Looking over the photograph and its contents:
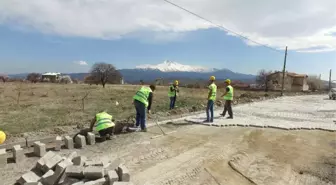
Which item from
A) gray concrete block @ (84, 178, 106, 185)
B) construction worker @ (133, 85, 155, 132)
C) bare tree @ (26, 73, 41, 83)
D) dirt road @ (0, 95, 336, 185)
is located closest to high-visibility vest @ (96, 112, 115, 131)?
dirt road @ (0, 95, 336, 185)

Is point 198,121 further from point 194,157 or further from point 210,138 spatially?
point 194,157

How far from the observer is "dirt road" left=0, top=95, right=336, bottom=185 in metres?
5.31

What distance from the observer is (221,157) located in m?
6.48

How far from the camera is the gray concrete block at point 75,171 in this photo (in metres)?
4.52

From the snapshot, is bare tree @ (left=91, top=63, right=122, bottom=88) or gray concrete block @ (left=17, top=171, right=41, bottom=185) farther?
bare tree @ (left=91, top=63, right=122, bottom=88)

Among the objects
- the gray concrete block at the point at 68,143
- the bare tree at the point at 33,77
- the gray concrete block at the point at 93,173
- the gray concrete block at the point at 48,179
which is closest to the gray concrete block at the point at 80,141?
the gray concrete block at the point at 68,143

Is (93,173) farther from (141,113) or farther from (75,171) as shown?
(141,113)

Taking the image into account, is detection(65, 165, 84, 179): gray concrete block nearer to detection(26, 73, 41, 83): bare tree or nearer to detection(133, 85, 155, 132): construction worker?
detection(133, 85, 155, 132): construction worker

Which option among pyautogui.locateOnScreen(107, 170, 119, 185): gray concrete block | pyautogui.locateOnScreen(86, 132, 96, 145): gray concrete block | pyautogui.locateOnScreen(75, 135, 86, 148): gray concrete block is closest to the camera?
pyautogui.locateOnScreen(107, 170, 119, 185): gray concrete block

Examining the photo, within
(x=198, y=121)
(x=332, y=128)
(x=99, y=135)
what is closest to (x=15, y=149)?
(x=99, y=135)

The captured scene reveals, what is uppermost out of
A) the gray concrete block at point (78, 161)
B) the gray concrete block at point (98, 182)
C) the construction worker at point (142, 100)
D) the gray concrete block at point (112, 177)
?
the construction worker at point (142, 100)

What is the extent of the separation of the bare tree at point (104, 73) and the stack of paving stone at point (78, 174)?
38.0 m

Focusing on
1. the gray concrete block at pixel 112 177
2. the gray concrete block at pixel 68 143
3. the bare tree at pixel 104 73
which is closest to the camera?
the gray concrete block at pixel 112 177

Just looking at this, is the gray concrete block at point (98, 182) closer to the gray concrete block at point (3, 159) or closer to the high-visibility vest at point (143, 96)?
the gray concrete block at point (3, 159)
